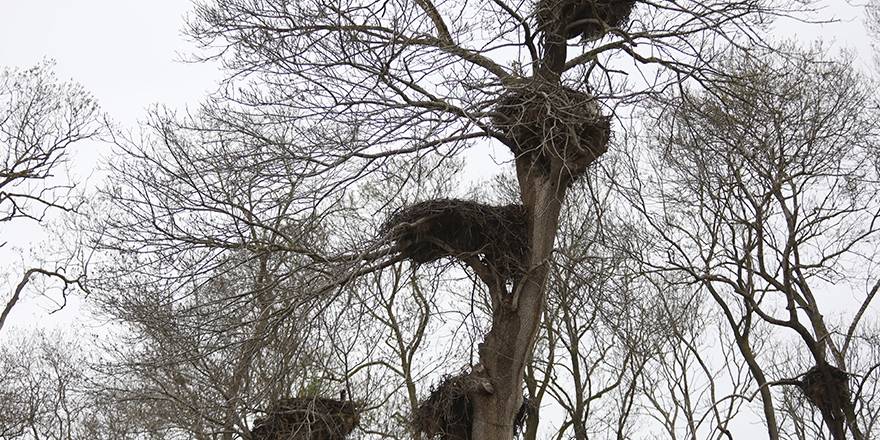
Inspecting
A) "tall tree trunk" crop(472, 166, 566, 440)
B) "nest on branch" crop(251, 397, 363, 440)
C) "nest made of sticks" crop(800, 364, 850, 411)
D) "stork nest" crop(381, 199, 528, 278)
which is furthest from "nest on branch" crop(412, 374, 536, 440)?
"nest made of sticks" crop(800, 364, 850, 411)

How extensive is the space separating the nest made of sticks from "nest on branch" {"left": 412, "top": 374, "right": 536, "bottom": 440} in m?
3.84

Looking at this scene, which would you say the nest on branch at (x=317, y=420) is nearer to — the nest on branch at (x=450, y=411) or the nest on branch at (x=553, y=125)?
the nest on branch at (x=450, y=411)

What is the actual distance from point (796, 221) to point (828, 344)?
1572mm

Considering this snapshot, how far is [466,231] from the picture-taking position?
615 centimetres

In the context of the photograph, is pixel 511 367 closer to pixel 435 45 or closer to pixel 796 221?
pixel 435 45

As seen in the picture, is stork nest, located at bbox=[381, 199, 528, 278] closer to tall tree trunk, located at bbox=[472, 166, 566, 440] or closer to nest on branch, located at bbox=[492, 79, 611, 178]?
tall tree trunk, located at bbox=[472, 166, 566, 440]

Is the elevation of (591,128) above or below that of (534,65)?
below

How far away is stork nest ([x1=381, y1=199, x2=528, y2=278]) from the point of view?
603 centimetres

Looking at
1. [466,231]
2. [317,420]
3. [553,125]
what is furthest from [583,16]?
[317,420]

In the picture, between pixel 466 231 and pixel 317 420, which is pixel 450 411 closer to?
pixel 466 231

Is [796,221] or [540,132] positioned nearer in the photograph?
[540,132]

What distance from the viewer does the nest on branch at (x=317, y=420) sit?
343 inches

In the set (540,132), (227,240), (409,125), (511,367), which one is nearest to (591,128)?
(540,132)

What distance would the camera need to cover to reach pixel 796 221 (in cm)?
1089
